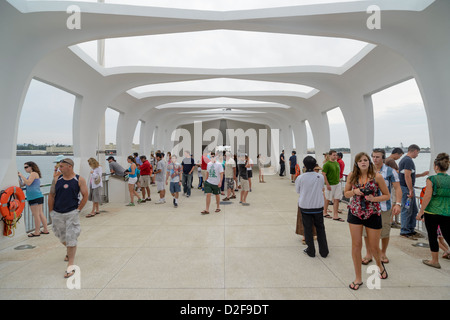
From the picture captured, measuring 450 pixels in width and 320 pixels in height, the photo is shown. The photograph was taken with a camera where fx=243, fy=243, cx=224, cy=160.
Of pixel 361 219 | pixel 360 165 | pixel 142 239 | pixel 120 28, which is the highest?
pixel 120 28

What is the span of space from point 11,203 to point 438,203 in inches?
289

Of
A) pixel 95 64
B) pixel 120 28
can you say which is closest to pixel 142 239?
pixel 120 28

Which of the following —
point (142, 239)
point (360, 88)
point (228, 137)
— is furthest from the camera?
point (228, 137)

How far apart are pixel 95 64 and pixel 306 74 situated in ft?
22.8

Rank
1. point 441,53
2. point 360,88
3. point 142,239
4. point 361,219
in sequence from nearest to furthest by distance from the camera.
Result: 1. point 361,219
2. point 441,53
3. point 142,239
4. point 360,88

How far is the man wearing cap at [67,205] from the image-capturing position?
3441 mm

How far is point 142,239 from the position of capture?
4930 millimetres

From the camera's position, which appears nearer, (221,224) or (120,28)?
(120,28)

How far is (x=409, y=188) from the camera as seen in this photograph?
183 inches

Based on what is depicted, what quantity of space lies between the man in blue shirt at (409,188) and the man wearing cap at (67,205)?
5.66m

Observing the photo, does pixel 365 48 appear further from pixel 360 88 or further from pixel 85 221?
pixel 85 221

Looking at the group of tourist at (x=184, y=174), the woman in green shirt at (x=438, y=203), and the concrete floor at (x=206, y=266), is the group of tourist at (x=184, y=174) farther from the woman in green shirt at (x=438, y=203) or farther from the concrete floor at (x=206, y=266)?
the woman in green shirt at (x=438, y=203)

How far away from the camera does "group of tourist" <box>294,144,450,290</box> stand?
2.97 m

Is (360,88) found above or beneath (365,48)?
beneath
